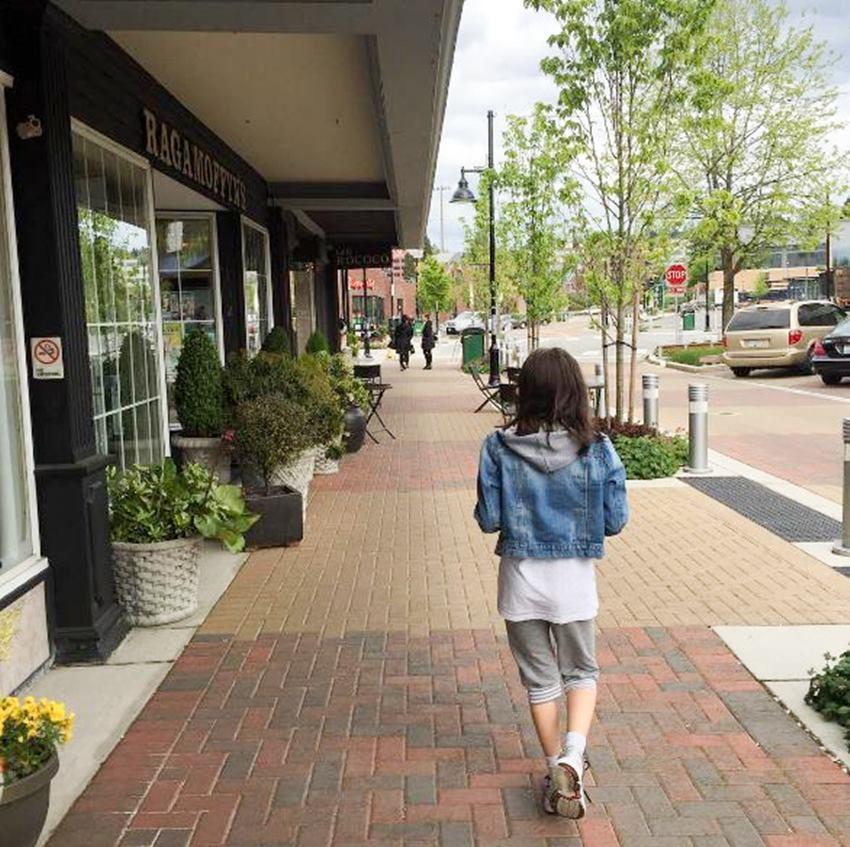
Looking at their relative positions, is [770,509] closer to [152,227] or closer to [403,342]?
[152,227]

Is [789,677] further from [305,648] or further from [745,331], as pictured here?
[745,331]

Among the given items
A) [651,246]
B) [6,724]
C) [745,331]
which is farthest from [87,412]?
[745,331]

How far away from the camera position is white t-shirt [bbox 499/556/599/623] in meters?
3.32

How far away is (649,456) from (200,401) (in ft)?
15.5

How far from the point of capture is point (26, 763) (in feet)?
9.57

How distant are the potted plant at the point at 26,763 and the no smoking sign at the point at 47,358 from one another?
2.07 meters

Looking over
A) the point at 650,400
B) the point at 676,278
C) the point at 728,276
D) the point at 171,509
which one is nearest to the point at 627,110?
the point at 650,400

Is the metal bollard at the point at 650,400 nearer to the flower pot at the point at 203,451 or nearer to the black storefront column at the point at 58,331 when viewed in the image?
the flower pot at the point at 203,451

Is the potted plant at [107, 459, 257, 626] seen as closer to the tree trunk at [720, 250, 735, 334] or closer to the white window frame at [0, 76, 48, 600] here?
the white window frame at [0, 76, 48, 600]

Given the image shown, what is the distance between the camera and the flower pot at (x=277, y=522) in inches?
282

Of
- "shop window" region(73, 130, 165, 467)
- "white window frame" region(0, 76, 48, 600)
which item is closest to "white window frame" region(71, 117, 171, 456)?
"shop window" region(73, 130, 165, 467)

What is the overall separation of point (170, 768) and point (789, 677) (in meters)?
2.79

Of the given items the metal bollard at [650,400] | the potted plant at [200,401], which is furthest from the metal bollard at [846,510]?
the potted plant at [200,401]

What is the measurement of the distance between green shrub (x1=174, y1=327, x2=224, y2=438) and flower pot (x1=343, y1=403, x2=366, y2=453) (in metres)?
3.36
